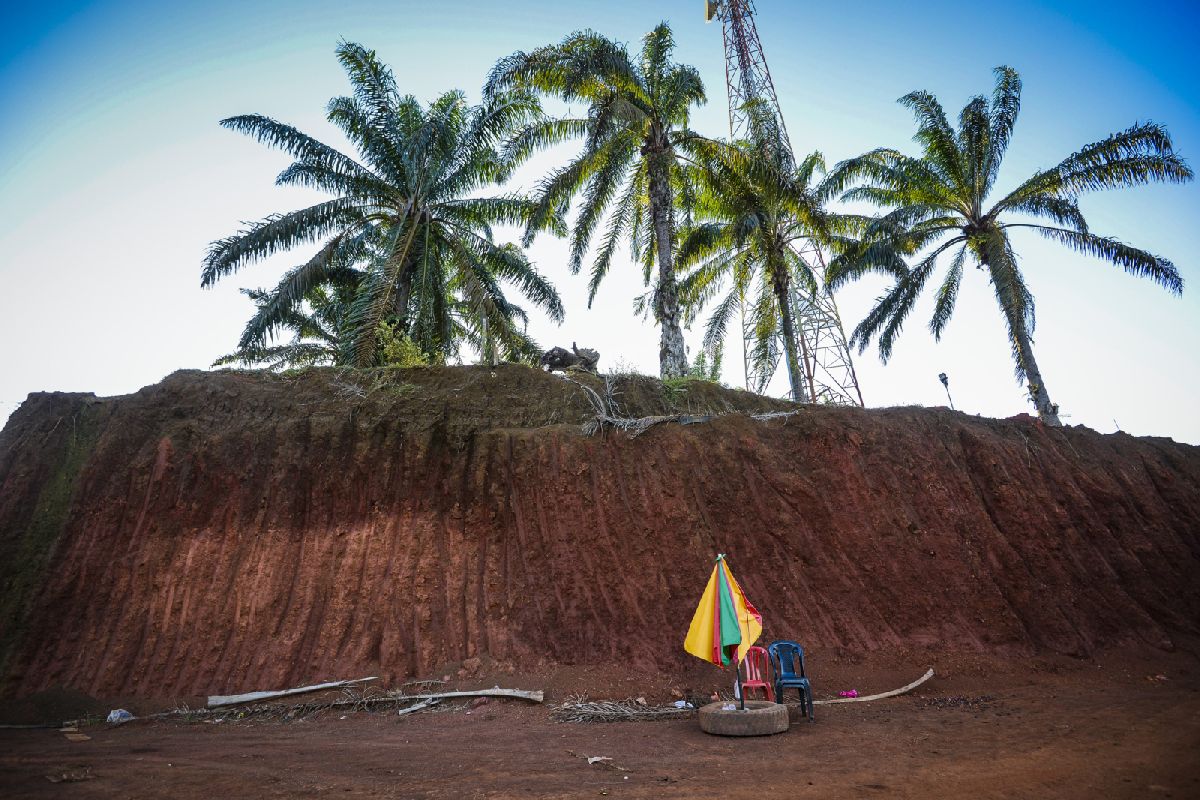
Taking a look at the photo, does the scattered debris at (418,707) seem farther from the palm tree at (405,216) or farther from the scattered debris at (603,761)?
the palm tree at (405,216)

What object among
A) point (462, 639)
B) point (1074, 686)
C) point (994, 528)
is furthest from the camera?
point (994, 528)

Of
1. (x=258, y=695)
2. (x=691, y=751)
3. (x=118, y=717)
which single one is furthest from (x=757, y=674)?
(x=118, y=717)

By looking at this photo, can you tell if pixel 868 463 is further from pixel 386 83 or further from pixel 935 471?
pixel 386 83

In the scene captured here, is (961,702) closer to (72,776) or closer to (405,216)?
(72,776)

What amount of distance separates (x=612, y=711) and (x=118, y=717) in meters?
8.12

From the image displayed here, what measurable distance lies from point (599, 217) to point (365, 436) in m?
10.7

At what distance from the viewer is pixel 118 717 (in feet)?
31.9

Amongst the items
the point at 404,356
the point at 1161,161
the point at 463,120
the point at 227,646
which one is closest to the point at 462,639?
the point at 227,646

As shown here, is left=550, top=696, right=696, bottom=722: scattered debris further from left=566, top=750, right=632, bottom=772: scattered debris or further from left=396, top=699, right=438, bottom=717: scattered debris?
left=566, top=750, right=632, bottom=772: scattered debris

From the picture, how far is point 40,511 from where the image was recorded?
1228cm

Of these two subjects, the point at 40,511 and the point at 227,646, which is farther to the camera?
the point at 40,511

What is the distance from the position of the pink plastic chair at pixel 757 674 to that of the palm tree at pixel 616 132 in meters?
8.87

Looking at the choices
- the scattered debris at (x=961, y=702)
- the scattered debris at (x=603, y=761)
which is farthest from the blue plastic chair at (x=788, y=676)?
the scattered debris at (x=603, y=761)

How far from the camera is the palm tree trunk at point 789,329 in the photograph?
20039mm
